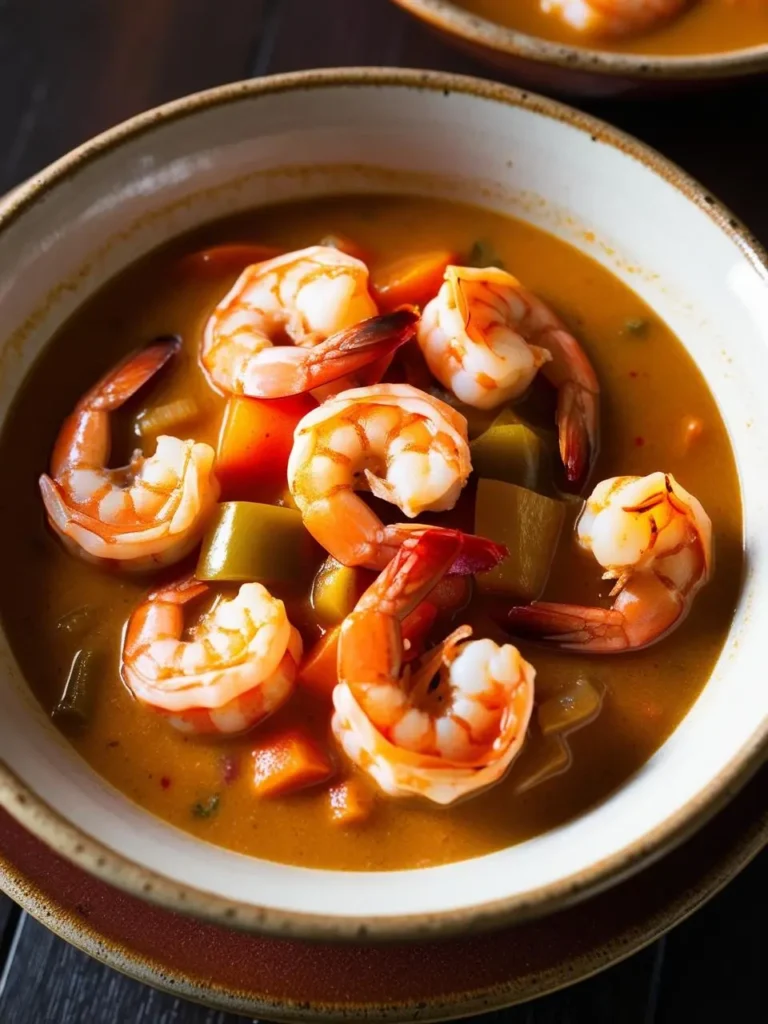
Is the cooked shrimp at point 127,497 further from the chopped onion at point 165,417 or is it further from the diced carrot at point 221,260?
the diced carrot at point 221,260

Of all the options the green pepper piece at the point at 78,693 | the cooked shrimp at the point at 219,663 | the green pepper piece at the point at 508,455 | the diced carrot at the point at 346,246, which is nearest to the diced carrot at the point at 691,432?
the green pepper piece at the point at 508,455

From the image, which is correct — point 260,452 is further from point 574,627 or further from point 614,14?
point 614,14

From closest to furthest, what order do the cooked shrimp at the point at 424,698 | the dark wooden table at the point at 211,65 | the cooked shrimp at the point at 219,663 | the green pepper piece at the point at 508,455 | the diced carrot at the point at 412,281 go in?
the cooked shrimp at the point at 424,698
the cooked shrimp at the point at 219,663
the green pepper piece at the point at 508,455
the diced carrot at the point at 412,281
the dark wooden table at the point at 211,65

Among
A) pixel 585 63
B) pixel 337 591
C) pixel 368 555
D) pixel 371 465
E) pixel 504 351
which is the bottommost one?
pixel 337 591

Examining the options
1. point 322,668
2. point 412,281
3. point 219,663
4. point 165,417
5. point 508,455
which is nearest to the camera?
point 219,663

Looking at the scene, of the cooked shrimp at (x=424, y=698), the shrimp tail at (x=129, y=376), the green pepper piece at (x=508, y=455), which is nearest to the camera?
the cooked shrimp at (x=424, y=698)

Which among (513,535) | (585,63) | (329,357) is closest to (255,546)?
(329,357)

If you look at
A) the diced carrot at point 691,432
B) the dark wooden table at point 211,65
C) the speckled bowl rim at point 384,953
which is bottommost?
the speckled bowl rim at point 384,953

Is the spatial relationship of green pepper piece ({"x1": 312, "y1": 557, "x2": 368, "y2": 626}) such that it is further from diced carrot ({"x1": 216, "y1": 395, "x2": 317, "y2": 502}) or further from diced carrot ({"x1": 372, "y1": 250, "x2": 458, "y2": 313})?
diced carrot ({"x1": 372, "y1": 250, "x2": 458, "y2": 313})
